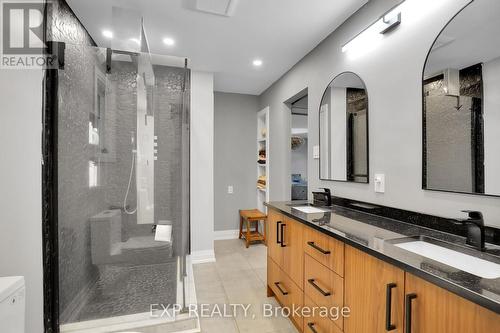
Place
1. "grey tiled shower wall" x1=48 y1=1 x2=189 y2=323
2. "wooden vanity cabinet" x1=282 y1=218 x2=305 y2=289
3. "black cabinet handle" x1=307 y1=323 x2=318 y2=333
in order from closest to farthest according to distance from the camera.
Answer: "black cabinet handle" x1=307 y1=323 x2=318 y2=333 < "wooden vanity cabinet" x1=282 y1=218 x2=305 y2=289 < "grey tiled shower wall" x1=48 y1=1 x2=189 y2=323

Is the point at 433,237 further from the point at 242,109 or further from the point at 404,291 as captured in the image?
the point at 242,109

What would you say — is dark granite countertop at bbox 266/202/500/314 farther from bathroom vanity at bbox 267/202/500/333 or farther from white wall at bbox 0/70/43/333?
white wall at bbox 0/70/43/333

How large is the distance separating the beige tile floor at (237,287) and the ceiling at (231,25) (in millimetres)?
2474

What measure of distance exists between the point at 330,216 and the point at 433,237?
0.61m

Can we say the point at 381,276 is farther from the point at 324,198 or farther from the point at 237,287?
the point at 237,287

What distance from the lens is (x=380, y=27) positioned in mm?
1659

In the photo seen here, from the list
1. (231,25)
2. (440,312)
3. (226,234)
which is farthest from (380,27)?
(226,234)

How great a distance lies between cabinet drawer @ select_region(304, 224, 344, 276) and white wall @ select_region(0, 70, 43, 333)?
69.1 inches

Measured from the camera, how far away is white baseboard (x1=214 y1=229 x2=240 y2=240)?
157 inches

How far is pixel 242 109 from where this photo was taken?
414cm

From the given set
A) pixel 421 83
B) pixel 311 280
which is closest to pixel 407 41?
pixel 421 83

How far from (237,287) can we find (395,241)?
5.75 ft

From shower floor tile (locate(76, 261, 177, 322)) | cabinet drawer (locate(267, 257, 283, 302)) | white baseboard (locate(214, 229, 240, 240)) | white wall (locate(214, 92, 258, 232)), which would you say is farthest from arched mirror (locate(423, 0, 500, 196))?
white baseboard (locate(214, 229, 240, 240))

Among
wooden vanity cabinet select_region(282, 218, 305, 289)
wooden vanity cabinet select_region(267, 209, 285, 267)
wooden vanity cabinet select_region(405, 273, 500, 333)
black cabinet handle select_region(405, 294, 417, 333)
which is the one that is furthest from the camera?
wooden vanity cabinet select_region(267, 209, 285, 267)
